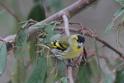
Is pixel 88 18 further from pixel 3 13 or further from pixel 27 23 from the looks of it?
pixel 27 23

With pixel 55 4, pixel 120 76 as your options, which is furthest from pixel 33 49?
pixel 55 4

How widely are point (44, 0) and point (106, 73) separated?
1.27 ft

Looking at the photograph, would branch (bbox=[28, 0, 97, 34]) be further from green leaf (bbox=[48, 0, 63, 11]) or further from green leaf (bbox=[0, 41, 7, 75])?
green leaf (bbox=[48, 0, 63, 11])

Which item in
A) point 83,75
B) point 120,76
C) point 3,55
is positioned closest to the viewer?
point 3,55

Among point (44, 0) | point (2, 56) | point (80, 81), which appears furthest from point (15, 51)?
point (44, 0)

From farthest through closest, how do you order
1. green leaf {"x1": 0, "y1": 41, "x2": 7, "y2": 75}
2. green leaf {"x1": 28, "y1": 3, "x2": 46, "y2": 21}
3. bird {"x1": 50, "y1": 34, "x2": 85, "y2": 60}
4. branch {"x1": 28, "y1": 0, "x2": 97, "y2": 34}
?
green leaf {"x1": 28, "y1": 3, "x2": 46, "y2": 21} < branch {"x1": 28, "y1": 0, "x2": 97, "y2": 34} < green leaf {"x1": 0, "y1": 41, "x2": 7, "y2": 75} < bird {"x1": 50, "y1": 34, "x2": 85, "y2": 60}

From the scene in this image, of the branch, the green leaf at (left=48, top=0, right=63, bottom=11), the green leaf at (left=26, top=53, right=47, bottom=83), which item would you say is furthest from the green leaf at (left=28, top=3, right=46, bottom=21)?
the green leaf at (left=26, top=53, right=47, bottom=83)

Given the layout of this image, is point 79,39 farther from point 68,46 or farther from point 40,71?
point 40,71

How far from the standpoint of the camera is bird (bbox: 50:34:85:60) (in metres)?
0.80

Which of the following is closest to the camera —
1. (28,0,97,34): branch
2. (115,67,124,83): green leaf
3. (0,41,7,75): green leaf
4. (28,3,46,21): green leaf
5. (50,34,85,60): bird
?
(50,34,85,60): bird

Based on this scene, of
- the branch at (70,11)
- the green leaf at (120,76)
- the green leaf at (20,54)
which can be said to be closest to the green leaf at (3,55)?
the green leaf at (20,54)

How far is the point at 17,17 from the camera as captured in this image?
157 cm

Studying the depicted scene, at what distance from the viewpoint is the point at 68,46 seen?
843mm

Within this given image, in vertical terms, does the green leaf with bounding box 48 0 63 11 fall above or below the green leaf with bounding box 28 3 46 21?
above
